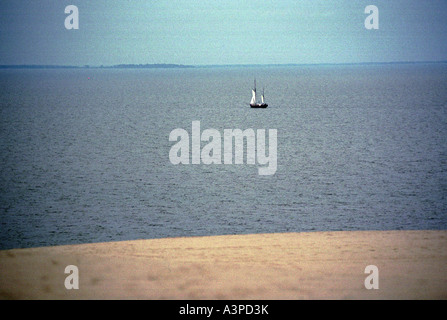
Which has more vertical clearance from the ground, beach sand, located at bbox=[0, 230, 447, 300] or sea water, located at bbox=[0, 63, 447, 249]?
sea water, located at bbox=[0, 63, 447, 249]

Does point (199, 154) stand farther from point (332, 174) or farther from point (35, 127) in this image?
point (35, 127)

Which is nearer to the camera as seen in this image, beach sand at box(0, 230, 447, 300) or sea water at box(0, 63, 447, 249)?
beach sand at box(0, 230, 447, 300)

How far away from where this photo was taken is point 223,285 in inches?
457

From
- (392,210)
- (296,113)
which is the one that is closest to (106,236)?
(392,210)

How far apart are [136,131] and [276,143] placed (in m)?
23.3

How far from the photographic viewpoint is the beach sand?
1112cm

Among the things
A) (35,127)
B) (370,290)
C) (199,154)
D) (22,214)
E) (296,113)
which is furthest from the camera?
(296,113)

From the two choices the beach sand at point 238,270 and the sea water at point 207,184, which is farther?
the sea water at point 207,184

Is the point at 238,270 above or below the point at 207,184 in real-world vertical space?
below

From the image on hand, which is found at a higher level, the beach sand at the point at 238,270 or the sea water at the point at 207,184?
the sea water at the point at 207,184

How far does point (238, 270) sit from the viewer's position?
1284 centimetres

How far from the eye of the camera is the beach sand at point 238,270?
11125mm

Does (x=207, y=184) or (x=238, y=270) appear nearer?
(x=238, y=270)

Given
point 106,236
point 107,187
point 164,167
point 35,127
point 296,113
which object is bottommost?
point 106,236
